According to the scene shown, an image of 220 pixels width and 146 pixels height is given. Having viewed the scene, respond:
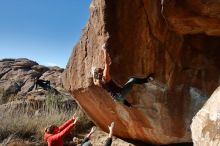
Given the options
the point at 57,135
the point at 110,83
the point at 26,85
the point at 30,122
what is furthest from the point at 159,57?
the point at 26,85

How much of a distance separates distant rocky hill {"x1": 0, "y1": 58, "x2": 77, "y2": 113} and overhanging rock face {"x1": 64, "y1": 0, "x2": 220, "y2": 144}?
6.88 m

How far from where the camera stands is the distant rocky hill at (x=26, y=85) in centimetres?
1691

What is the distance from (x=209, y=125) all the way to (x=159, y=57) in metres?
3.42

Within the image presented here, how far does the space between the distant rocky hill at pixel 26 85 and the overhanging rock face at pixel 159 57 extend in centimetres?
688

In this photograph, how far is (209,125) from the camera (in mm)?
6367

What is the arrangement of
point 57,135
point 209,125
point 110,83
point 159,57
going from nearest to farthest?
1. point 209,125
2. point 57,135
3. point 110,83
4. point 159,57

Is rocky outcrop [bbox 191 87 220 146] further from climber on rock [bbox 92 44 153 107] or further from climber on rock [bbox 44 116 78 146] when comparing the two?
climber on rock [bbox 44 116 78 146]

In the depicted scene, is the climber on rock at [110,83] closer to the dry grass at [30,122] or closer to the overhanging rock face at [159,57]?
the overhanging rock face at [159,57]

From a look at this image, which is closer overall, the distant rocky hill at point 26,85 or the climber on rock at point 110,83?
the climber on rock at point 110,83

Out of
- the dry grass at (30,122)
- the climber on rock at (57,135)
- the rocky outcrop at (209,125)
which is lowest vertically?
the dry grass at (30,122)

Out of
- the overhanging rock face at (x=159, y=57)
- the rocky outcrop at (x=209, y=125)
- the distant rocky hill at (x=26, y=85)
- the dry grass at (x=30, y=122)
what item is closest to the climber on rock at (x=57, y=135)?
the overhanging rock face at (x=159, y=57)

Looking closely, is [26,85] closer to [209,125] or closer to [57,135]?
[57,135]

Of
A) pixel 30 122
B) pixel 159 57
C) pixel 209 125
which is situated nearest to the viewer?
pixel 209 125

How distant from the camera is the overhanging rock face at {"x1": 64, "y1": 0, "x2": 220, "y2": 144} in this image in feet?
30.5
